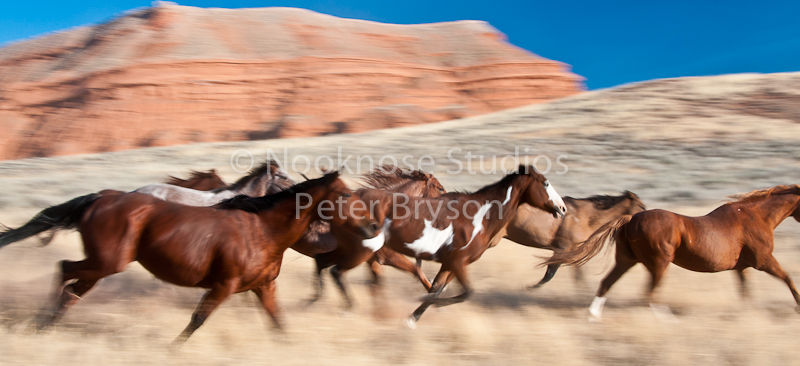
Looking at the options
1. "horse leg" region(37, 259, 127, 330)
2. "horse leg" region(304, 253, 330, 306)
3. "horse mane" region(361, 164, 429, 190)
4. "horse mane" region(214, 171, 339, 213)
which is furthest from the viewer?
"horse mane" region(361, 164, 429, 190)

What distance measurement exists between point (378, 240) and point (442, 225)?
587mm

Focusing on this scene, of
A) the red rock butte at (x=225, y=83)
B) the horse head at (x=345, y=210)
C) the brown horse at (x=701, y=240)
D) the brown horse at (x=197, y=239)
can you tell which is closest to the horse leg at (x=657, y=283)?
the brown horse at (x=701, y=240)

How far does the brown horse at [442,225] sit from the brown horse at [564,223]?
96cm

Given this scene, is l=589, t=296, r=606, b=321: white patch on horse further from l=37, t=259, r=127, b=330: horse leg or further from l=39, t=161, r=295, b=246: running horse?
l=37, t=259, r=127, b=330: horse leg

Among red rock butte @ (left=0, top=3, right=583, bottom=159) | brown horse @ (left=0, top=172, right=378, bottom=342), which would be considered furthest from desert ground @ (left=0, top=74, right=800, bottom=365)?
red rock butte @ (left=0, top=3, right=583, bottom=159)

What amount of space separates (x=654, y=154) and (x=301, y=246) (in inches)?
487

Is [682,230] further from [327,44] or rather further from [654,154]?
[327,44]

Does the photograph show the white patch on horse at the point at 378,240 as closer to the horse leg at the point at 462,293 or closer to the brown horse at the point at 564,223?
the horse leg at the point at 462,293

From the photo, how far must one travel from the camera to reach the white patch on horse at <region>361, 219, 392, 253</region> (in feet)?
16.0

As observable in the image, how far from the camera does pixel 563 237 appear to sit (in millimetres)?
6355

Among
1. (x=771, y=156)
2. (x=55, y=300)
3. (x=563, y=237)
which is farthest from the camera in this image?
(x=771, y=156)

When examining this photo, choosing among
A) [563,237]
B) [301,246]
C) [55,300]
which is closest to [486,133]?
[563,237]

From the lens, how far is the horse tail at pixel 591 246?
17.1 feet

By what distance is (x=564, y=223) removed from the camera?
6363 millimetres
